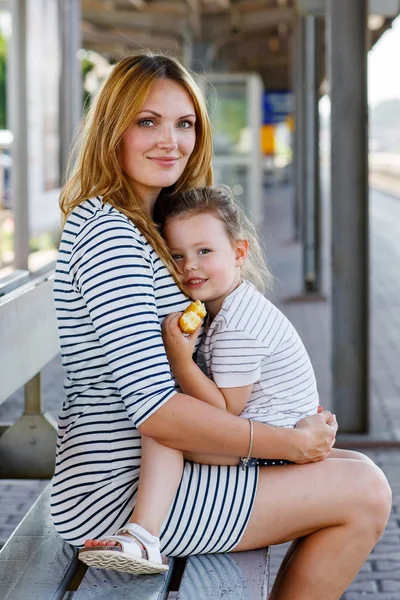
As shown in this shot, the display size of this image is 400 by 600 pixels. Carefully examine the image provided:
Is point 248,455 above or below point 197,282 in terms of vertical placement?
below

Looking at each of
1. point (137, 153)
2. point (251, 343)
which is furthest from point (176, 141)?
point (251, 343)

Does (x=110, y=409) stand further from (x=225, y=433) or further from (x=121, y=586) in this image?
(x=121, y=586)

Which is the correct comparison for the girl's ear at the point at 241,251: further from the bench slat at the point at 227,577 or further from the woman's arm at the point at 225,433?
the bench slat at the point at 227,577

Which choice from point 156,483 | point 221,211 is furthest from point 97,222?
point 156,483

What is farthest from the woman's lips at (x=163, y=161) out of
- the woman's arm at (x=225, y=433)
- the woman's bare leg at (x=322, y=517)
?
the woman's bare leg at (x=322, y=517)

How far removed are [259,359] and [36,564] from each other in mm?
705

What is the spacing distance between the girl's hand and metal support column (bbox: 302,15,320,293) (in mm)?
9177

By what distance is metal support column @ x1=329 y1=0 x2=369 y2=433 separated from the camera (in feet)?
18.4

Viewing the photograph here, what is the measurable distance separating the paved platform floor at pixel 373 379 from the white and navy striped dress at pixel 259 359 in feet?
1.27

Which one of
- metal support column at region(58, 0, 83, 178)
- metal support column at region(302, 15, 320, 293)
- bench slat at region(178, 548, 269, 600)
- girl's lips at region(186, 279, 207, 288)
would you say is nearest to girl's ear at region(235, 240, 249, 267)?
girl's lips at region(186, 279, 207, 288)

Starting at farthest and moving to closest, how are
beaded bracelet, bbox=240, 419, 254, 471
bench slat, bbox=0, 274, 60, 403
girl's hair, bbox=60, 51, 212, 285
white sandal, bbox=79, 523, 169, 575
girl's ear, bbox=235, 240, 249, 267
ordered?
bench slat, bbox=0, 274, 60, 403 → girl's ear, bbox=235, 240, 249, 267 → girl's hair, bbox=60, 51, 212, 285 → beaded bracelet, bbox=240, 419, 254, 471 → white sandal, bbox=79, 523, 169, 575

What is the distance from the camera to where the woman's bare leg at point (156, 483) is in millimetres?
2240

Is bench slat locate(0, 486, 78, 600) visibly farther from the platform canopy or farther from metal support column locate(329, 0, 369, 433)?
the platform canopy

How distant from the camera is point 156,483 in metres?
2.27
